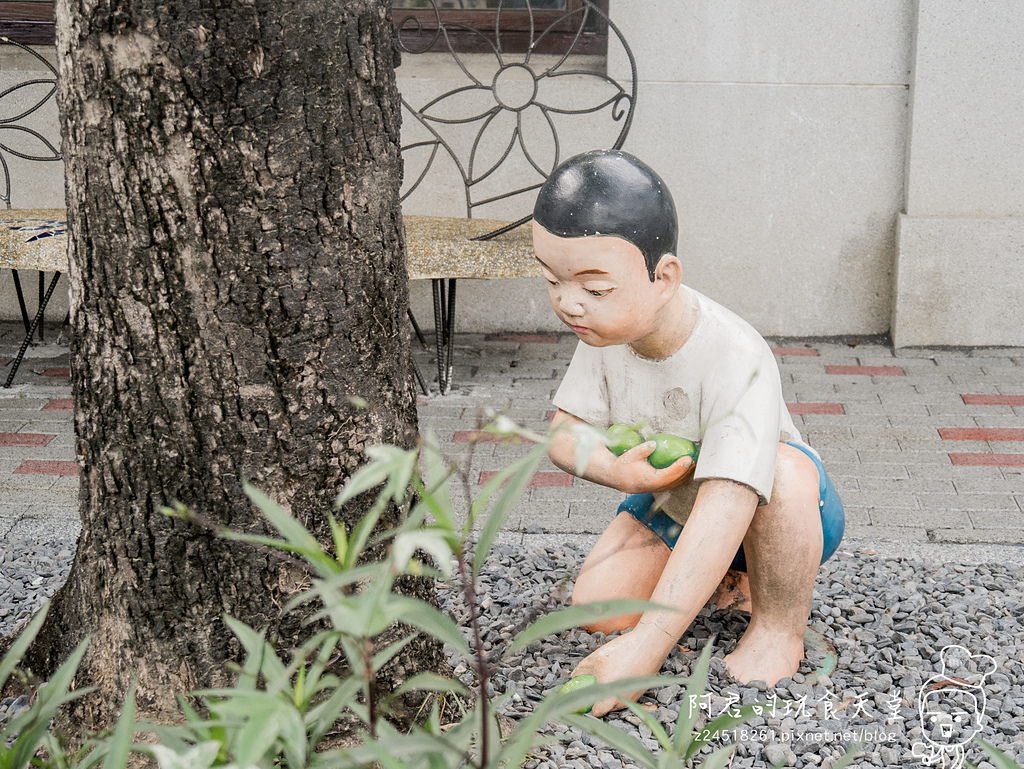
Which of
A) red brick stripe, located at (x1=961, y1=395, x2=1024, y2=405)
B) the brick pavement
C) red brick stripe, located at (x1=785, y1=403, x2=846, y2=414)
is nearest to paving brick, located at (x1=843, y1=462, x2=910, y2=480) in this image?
the brick pavement

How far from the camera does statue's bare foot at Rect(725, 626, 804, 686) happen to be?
2447 millimetres

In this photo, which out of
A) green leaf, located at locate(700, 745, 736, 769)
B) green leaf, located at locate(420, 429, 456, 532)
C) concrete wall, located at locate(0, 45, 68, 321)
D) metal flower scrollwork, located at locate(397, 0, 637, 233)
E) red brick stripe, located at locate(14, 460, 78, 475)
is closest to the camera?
green leaf, located at locate(420, 429, 456, 532)

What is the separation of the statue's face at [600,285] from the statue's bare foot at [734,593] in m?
0.86

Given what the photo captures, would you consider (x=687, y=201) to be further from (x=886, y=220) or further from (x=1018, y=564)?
(x=1018, y=564)

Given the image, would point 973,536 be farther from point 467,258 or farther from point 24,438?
point 24,438

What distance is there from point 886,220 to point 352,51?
3.82 metres

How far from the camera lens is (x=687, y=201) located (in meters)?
5.21

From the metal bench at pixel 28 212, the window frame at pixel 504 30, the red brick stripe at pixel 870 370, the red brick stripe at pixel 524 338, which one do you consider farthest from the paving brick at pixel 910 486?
the metal bench at pixel 28 212

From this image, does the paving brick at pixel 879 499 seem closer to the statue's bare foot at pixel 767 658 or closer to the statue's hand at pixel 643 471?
the statue's bare foot at pixel 767 658

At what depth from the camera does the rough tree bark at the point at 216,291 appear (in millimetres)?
1807

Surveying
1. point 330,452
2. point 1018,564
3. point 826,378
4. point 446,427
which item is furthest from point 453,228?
point 330,452

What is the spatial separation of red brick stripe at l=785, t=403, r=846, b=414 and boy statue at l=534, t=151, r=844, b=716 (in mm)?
1947

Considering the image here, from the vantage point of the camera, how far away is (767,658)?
2.46m

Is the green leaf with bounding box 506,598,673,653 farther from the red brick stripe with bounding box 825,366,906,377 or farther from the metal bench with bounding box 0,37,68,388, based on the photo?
the red brick stripe with bounding box 825,366,906,377
